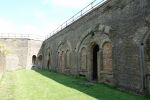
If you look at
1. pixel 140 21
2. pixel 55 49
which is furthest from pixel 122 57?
pixel 55 49

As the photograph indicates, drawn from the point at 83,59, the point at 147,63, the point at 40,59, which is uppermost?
the point at 40,59

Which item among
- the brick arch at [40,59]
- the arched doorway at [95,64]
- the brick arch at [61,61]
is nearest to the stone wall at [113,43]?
the arched doorway at [95,64]

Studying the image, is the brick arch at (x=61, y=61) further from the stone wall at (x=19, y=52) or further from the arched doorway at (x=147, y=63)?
the arched doorway at (x=147, y=63)

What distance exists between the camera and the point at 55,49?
27656 mm

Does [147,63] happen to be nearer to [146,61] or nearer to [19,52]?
[146,61]

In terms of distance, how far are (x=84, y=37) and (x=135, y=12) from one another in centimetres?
686

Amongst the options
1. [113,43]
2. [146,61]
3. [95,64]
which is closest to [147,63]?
[146,61]

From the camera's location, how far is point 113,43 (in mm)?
13430

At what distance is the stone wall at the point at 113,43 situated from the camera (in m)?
11.2

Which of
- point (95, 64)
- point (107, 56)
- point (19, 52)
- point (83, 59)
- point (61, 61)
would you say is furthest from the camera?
point (19, 52)

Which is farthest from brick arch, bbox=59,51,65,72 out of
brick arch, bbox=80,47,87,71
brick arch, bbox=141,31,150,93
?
brick arch, bbox=141,31,150,93

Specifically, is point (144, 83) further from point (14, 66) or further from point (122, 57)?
point (14, 66)

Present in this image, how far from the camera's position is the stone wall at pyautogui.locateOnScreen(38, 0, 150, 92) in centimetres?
1118

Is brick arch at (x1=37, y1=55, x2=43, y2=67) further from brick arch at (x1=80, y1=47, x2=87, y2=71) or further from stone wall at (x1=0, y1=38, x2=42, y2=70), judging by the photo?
brick arch at (x1=80, y1=47, x2=87, y2=71)
